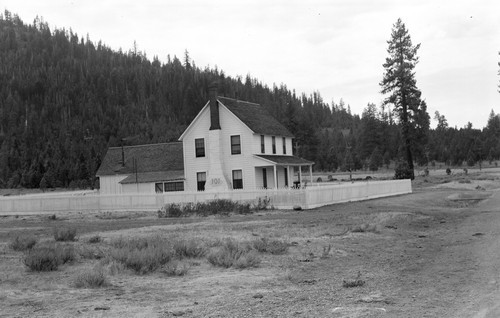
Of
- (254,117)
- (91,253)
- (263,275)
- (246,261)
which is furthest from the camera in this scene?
(254,117)

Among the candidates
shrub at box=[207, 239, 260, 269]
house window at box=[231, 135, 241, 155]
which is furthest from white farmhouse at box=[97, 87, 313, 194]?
shrub at box=[207, 239, 260, 269]

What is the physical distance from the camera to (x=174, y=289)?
953cm

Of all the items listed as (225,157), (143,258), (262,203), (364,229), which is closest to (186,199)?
(262,203)

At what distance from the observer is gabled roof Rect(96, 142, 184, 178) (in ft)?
154

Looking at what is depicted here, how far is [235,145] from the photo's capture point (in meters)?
41.1

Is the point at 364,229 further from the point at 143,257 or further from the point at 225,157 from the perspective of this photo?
the point at 225,157

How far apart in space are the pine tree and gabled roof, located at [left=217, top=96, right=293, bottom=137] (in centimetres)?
2145

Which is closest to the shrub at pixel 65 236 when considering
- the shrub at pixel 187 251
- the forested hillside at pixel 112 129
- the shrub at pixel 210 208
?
the shrub at pixel 187 251

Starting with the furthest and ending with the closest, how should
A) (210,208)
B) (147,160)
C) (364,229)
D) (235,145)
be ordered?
(147,160)
(235,145)
(210,208)
(364,229)

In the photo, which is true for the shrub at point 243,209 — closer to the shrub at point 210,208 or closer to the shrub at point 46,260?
the shrub at point 210,208

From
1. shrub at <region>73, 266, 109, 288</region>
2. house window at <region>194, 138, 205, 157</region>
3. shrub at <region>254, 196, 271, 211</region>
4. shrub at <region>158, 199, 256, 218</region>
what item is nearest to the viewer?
shrub at <region>73, 266, 109, 288</region>

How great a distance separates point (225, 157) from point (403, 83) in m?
29.5

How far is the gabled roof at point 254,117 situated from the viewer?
4115cm

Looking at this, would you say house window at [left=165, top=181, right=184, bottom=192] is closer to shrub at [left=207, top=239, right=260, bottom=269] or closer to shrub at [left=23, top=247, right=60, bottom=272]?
shrub at [left=207, top=239, right=260, bottom=269]
